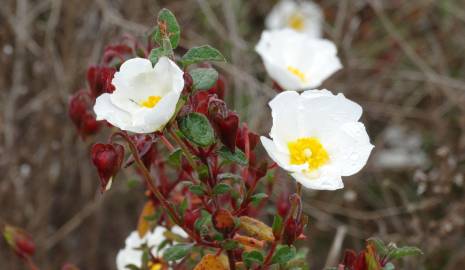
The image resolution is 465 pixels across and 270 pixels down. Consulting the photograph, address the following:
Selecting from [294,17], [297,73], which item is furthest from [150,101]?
[294,17]

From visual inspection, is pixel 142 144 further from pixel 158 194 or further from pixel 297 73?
pixel 297 73

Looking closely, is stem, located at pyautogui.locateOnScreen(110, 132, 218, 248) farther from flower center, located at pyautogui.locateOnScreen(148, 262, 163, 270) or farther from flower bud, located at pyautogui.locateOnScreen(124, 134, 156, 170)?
flower center, located at pyautogui.locateOnScreen(148, 262, 163, 270)

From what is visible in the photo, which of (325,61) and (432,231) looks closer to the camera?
(325,61)

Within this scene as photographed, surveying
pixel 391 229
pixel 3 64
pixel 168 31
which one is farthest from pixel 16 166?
pixel 168 31

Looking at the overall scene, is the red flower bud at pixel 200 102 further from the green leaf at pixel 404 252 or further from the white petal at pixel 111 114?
the green leaf at pixel 404 252

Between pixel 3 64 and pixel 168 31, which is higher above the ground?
pixel 3 64

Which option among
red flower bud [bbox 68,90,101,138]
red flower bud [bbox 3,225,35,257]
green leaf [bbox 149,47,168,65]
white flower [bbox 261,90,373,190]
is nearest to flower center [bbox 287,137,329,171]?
white flower [bbox 261,90,373,190]

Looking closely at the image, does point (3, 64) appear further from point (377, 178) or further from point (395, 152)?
point (395, 152)
